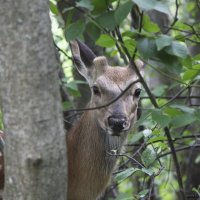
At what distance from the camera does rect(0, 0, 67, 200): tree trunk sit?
257 centimetres

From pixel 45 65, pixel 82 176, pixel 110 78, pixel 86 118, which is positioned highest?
pixel 45 65

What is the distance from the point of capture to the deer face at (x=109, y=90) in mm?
4426

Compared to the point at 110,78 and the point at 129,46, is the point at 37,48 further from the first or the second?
the point at 110,78

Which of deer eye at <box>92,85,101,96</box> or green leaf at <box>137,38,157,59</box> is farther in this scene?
deer eye at <box>92,85,101,96</box>

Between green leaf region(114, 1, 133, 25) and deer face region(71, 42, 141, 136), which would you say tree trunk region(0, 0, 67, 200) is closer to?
green leaf region(114, 1, 133, 25)

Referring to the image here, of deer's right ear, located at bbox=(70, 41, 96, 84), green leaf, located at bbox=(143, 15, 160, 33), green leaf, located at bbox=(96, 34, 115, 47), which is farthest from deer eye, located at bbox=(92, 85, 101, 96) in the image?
green leaf, located at bbox=(143, 15, 160, 33)

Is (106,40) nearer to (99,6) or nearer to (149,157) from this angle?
(99,6)

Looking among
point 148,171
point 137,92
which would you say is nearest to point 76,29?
point 148,171

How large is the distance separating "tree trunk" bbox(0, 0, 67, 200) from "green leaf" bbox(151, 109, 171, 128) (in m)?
0.88

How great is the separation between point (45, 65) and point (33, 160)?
0.43 m

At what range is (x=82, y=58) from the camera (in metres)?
5.16

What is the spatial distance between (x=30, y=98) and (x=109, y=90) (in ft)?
7.17


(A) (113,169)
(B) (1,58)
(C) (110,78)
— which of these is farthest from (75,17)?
(B) (1,58)

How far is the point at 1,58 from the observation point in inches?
104
